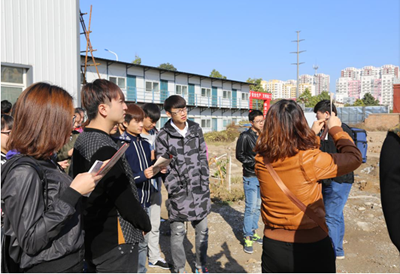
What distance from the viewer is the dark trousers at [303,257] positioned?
2.35m

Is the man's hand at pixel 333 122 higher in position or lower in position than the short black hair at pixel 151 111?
lower

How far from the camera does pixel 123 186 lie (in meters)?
2.12

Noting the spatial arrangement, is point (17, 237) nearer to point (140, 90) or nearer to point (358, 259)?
point (358, 259)

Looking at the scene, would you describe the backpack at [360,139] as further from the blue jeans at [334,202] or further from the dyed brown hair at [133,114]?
the dyed brown hair at [133,114]

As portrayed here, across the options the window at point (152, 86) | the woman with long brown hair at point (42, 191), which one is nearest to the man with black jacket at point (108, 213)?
the woman with long brown hair at point (42, 191)

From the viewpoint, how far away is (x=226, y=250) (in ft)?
16.7

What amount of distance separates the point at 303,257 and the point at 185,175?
1.91 m

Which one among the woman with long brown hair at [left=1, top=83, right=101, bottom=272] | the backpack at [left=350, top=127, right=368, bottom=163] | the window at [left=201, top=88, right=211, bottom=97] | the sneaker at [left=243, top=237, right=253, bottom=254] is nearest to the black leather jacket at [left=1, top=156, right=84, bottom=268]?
the woman with long brown hair at [left=1, top=83, right=101, bottom=272]

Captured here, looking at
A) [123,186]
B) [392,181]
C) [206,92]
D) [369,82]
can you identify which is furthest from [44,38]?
[369,82]

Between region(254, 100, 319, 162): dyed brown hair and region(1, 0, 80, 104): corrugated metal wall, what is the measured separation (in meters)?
6.85

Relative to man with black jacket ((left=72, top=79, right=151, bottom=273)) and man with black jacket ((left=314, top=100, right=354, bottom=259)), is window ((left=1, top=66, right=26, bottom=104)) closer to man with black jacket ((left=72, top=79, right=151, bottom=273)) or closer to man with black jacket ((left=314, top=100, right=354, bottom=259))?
man with black jacket ((left=72, top=79, right=151, bottom=273))

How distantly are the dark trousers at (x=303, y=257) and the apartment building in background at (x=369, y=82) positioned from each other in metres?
156

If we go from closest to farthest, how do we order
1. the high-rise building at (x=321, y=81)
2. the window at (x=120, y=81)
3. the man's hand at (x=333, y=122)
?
1. the man's hand at (x=333, y=122)
2. the window at (x=120, y=81)
3. the high-rise building at (x=321, y=81)

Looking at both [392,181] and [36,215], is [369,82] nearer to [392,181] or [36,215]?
[392,181]
